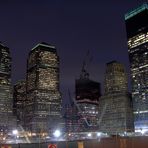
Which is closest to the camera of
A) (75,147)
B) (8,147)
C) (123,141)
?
(8,147)

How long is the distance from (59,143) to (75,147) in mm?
2203

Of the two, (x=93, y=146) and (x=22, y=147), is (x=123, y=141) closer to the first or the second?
(x=93, y=146)

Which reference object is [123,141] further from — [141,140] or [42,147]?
[42,147]

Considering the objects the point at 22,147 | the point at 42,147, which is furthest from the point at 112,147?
the point at 22,147

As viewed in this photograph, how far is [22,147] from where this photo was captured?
3606cm

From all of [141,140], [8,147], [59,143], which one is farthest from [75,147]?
[8,147]

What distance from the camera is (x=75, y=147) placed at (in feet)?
115

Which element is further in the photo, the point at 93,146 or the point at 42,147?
the point at 42,147

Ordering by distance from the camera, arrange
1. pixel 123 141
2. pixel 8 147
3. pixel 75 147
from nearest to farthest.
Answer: pixel 8 147
pixel 123 141
pixel 75 147

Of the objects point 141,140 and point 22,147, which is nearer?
point 141,140

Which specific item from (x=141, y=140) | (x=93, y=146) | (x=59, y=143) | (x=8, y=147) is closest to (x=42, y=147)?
(x=59, y=143)

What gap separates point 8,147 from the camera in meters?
27.2

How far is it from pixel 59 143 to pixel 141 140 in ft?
32.1

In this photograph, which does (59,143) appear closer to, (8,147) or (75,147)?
(75,147)
